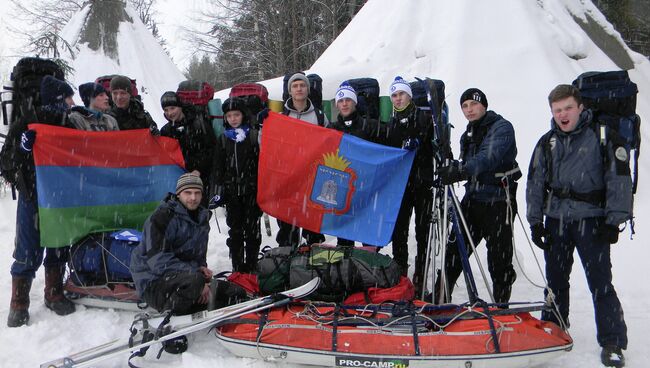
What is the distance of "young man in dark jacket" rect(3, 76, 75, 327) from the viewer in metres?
4.09

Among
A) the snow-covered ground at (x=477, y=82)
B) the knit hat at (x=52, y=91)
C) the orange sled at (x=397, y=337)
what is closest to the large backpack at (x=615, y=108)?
the orange sled at (x=397, y=337)

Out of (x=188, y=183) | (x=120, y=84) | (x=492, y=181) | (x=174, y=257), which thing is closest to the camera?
(x=174, y=257)

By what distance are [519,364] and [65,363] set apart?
305 cm

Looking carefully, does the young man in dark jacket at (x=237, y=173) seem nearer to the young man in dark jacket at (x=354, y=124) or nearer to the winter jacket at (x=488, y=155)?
the young man in dark jacket at (x=354, y=124)

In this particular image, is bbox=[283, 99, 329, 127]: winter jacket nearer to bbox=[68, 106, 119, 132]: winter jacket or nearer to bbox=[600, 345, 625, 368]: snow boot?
bbox=[68, 106, 119, 132]: winter jacket

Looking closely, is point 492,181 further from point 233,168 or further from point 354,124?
point 233,168

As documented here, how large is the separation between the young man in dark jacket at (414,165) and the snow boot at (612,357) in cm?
168

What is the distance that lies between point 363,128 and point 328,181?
68cm

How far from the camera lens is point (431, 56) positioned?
10.9 m

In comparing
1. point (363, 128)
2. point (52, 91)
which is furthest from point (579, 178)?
point (52, 91)

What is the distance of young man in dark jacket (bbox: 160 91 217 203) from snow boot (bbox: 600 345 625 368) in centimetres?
400

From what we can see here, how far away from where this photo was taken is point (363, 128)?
4988 millimetres

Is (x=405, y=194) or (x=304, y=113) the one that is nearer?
(x=405, y=194)

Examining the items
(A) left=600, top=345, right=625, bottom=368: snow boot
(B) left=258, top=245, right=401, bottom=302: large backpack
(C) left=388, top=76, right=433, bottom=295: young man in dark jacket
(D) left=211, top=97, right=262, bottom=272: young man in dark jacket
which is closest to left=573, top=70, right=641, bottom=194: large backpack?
(A) left=600, top=345, right=625, bottom=368: snow boot
